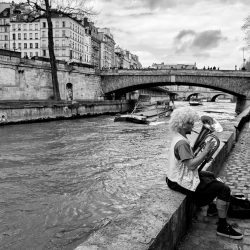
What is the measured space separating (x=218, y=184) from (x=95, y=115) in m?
30.1

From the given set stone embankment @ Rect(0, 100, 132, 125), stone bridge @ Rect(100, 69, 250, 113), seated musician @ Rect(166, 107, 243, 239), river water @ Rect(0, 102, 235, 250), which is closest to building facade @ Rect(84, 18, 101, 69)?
stone bridge @ Rect(100, 69, 250, 113)

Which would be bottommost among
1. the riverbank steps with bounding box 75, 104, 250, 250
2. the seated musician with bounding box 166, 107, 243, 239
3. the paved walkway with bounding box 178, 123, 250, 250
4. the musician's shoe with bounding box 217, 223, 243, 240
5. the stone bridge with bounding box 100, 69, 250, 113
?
the paved walkway with bounding box 178, 123, 250, 250

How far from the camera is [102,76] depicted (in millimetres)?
41719

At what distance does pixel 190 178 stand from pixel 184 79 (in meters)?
36.8

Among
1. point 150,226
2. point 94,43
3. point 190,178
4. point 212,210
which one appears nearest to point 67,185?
point 212,210

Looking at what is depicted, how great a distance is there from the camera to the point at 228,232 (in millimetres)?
3906

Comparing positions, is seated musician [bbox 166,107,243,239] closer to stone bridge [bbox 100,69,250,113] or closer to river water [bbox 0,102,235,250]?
river water [bbox 0,102,235,250]

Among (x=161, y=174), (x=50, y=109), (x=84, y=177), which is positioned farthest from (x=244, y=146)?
(x=50, y=109)

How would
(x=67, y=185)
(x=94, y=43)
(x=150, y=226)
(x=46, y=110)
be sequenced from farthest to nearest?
(x=94, y=43) → (x=46, y=110) → (x=67, y=185) → (x=150, y=226)

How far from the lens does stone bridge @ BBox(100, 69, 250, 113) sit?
127 feet

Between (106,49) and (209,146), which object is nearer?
(209,146)

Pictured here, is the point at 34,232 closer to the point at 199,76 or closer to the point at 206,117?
the point at 206,117

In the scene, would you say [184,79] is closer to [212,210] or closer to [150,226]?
[212,210]

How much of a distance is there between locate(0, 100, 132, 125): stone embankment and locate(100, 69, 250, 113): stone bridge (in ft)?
14.3
